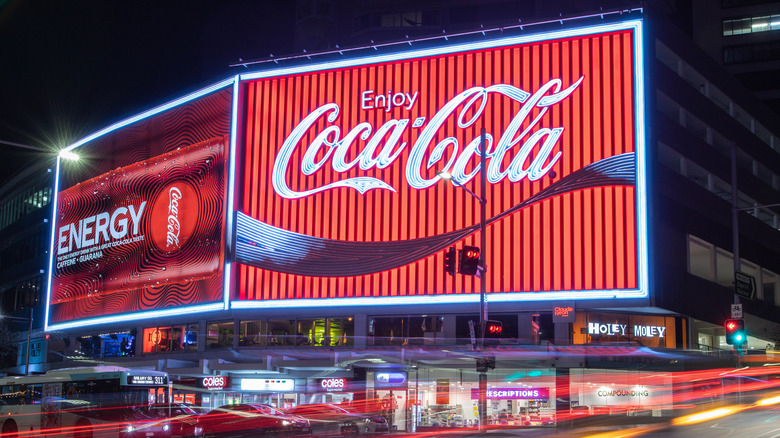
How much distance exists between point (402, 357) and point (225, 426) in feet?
41.1

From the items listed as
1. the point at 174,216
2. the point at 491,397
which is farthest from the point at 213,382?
the point at 491,397

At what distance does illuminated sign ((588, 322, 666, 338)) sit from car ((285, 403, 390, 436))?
1096 cm

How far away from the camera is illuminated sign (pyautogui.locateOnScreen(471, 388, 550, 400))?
36531 mm

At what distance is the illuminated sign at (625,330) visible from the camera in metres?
38.4

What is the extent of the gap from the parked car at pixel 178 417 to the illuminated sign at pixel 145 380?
129 centimetres

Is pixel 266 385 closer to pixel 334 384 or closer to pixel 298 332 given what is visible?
pixel 298 332

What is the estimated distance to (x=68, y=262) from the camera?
188 ft

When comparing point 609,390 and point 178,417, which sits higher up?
point 609,390

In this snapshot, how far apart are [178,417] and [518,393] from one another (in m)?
15.3

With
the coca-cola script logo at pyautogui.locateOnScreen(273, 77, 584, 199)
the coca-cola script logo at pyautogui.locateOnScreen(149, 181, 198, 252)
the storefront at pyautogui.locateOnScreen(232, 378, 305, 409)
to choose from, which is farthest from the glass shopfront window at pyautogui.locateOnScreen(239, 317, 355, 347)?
the coca-cola script logo at pyautogui.locateOnScreen(149, 181, 198, 252)

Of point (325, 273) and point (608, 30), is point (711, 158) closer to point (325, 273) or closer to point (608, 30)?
point (608, 30)

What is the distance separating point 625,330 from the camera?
129 feet

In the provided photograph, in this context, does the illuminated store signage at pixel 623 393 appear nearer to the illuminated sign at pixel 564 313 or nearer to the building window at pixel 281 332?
the illuminated sign at pixel 564 313

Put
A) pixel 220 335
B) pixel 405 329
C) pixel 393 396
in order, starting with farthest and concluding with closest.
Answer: pixel 220 335 < pixel 393 396 < pixel 405 329
